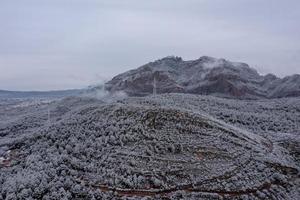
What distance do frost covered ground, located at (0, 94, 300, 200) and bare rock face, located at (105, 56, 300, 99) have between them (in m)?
82.1

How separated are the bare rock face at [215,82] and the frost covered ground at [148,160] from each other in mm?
82090

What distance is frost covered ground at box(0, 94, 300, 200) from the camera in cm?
3112

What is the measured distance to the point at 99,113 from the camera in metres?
49.0

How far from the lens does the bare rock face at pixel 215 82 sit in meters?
130

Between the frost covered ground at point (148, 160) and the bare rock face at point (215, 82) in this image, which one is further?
the bare rock face at point (215, 82)

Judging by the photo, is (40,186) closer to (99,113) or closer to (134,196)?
(134,196)

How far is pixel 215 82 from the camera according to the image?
13938cm

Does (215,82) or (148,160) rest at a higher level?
(215,82)

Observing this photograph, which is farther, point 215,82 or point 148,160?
point 215,82

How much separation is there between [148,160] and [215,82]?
352 feet

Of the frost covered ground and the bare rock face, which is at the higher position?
the bare rock face

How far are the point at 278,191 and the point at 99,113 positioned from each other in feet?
81.2

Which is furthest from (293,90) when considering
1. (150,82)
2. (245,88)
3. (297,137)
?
(297,137)

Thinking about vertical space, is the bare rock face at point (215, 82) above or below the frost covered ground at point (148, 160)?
above
